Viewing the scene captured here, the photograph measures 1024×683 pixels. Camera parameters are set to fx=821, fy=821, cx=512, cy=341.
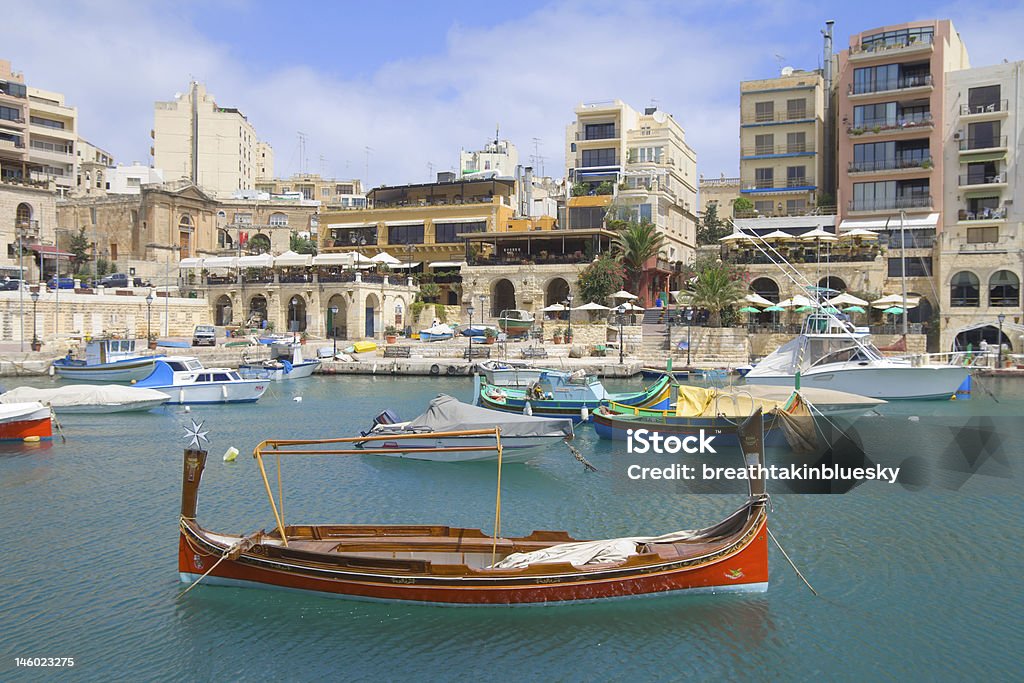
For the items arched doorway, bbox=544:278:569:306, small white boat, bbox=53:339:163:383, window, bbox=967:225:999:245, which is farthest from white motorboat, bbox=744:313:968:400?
small white boat, bbox=53:339:163:383

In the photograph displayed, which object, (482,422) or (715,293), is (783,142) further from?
(482,422)

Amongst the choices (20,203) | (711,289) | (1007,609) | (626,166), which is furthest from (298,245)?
(1007,609)

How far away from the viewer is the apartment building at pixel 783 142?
6138 centimetres

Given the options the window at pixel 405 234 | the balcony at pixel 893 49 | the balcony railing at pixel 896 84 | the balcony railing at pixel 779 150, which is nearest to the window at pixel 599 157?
the balcony railing at pixel 779 150

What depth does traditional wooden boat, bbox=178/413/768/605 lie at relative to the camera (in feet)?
41.7

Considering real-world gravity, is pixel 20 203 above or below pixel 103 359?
above

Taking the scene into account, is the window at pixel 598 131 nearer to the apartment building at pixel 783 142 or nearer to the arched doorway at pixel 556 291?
the apartment building at pixel 783 142

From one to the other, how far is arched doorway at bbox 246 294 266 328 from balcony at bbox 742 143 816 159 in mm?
38235

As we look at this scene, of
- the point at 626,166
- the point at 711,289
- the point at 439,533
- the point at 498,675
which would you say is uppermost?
the point at 626,166

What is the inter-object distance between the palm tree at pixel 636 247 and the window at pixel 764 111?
14258 mm

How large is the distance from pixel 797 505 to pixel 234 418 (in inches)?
838

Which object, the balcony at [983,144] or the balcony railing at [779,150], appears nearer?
the balcony at [983,144]

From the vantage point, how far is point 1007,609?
13.2 meters

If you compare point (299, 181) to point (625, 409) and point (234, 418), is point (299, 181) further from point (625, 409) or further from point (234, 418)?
point (625, 409)
